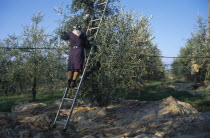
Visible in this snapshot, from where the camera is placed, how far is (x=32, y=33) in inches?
711

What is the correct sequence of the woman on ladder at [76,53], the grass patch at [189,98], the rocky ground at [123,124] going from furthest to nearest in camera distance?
the grass patch at [189,98] < the woman on ladder at [76,53] < the rocky ground at [123,124]

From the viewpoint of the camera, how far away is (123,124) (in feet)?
27.7

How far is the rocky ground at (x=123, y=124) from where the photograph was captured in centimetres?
689

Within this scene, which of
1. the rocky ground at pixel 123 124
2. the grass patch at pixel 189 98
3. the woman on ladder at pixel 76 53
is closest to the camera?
the rocky ground at pixel 123 124

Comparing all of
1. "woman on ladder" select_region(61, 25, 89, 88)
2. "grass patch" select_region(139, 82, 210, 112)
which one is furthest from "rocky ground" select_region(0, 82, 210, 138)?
"grass patch" select_region(139, 82, 210, 112)

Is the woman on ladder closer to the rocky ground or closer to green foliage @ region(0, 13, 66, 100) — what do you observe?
the rocky ground

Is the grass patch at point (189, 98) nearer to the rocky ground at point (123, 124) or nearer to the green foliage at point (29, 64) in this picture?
the rocky ground at point (123, 124)

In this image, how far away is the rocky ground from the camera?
22.6 feet

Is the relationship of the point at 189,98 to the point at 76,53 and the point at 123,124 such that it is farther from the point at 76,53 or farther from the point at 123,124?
the point at 76,53

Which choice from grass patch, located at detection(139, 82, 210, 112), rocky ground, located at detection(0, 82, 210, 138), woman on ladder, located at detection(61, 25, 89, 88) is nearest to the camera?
rocky ground, located at detection(0, 82, 210, 138)

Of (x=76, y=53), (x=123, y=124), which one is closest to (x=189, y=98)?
(x=123, y=124)

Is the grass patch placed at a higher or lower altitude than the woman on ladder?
lower

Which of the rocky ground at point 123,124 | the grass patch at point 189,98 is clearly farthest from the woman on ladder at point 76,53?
the grass patch at point 189,98

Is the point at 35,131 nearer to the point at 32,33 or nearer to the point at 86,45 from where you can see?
the point at 86,45
